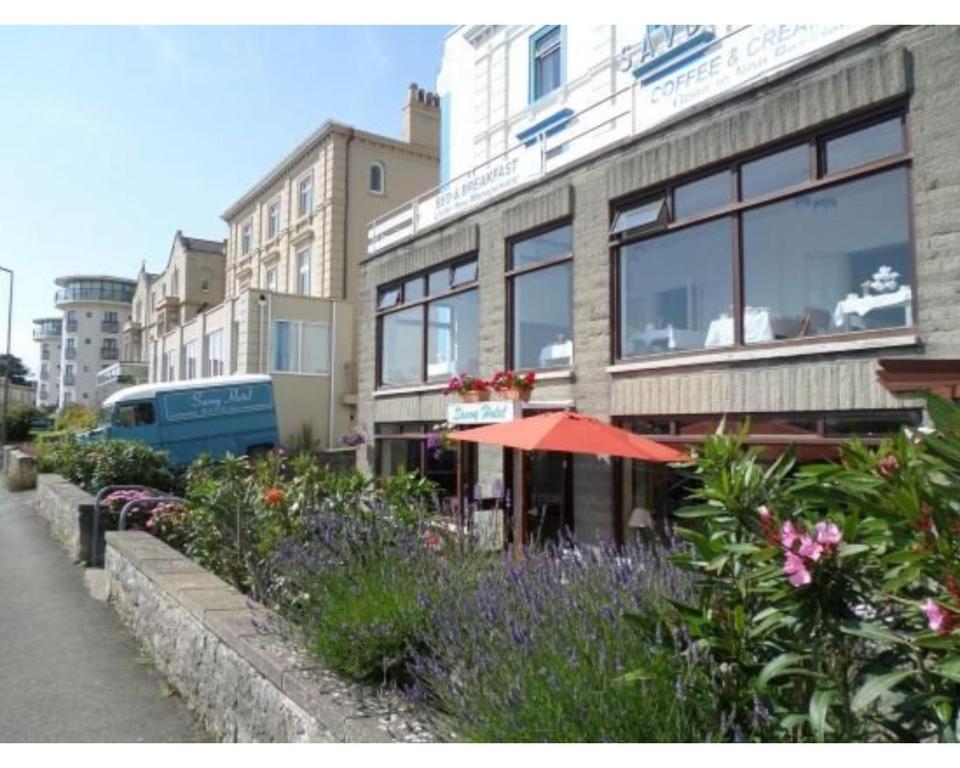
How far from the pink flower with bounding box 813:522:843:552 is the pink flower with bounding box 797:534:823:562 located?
0.06ft

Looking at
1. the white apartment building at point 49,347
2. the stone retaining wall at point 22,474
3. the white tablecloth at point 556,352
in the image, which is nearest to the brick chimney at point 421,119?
the stone retaining wall at point 22,474

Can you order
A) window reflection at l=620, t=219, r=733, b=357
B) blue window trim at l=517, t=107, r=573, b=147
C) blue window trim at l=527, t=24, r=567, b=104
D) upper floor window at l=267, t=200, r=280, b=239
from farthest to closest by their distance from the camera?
upper floor window at l=267, t=200, r=280, b=239 < blue window trim at l=527, t=24, r=567, b=104 < blue window trim at l=517, t=107, r=573, b=147 < window reflection at l=620, t=219, r=733, b=357

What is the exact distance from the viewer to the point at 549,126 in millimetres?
13492

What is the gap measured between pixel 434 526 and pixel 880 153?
18.0 ft

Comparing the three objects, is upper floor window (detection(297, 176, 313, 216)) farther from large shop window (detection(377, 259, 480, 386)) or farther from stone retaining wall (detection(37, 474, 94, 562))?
stone retaining wall (detection(37, 474, 94, 562))

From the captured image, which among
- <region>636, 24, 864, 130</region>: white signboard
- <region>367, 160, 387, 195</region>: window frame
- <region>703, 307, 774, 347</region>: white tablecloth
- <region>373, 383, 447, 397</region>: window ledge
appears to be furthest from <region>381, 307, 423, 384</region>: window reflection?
<region>367, 160, 387, 195</region>: window frame

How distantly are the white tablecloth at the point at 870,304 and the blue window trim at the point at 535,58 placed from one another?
7665 mm

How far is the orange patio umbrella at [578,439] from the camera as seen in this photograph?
806 centimetres

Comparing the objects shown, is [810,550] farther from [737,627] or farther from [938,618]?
[737,627]

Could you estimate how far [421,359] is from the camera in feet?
48.9

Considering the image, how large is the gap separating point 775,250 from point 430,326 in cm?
737

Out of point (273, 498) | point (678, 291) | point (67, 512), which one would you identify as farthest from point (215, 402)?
point (273, 498)

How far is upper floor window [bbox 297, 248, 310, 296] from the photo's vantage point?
101 feet
